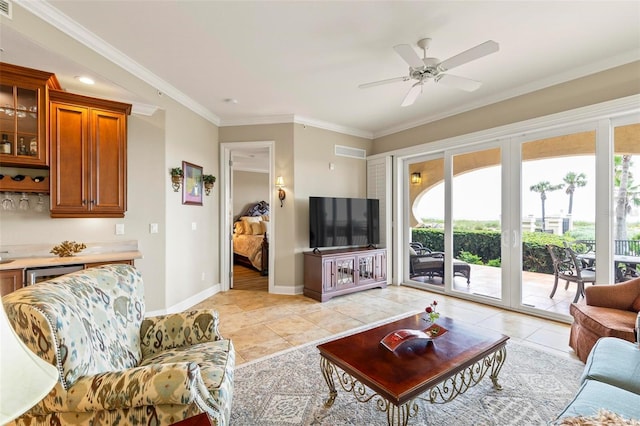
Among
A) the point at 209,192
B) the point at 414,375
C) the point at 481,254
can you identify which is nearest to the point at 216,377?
the point at 414,375

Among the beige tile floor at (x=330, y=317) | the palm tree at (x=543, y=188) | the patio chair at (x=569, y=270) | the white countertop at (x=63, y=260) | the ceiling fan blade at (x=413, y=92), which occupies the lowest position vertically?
the beige tile floor at (x=330, y=317)

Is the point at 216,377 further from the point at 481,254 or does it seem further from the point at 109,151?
the point at 481,254

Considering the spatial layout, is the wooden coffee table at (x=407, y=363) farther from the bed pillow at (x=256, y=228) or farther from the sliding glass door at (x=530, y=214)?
the bed pillow at (x=256, y=228)

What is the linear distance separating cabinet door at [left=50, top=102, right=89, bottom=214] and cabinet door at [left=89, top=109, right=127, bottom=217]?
7cm

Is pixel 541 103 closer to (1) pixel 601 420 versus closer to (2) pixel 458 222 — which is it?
(2) pixel 458 222

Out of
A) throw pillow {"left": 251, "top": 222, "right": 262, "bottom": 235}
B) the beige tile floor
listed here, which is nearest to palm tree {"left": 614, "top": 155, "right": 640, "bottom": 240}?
the beige tile floor

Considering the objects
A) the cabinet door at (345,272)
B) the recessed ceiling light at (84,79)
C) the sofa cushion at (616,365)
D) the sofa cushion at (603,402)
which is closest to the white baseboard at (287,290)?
the cabinet door at (345,272)

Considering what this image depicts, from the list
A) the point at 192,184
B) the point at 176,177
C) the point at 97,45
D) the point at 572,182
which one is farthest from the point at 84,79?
the point at 572,182

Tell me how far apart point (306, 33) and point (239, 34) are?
1.98 ft

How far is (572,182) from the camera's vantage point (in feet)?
11.2

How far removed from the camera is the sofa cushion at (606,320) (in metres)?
2.22

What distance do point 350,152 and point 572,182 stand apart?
10.7 feet

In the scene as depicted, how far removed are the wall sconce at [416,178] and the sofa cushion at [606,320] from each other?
290cm

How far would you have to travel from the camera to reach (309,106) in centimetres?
432
